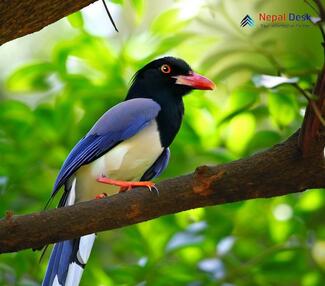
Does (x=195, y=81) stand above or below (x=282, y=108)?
above

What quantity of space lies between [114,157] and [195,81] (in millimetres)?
611

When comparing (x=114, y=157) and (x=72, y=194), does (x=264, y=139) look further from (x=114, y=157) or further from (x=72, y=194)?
(x=72, y=194)

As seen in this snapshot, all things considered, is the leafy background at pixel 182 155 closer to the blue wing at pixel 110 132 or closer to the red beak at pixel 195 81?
the red beak at pixel 195 81

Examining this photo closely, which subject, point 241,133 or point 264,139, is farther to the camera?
point 241,133

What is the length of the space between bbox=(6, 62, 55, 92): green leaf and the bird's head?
1.63 ft

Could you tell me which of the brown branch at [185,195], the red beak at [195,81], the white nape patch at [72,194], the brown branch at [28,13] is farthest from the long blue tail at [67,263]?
the brown branch at [28,13]

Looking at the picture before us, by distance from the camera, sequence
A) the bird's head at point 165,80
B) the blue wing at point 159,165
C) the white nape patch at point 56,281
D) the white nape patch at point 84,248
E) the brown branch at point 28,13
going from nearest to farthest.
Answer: the brown branch at point 28,13 → the white nape patch at point 56,281 → the white nape patch at point 84,248 → the blue wing at point 159,165 → the bird's head at point 165,80

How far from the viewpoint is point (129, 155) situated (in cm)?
369

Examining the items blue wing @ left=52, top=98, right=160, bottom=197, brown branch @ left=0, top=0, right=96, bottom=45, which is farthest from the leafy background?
brown branch @ left=0, top=0, right=96, bottom=45

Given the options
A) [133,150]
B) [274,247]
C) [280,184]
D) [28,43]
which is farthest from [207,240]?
[28,43]

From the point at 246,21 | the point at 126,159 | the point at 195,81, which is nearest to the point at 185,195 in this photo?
the point at 126,159

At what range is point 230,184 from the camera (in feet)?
9.43

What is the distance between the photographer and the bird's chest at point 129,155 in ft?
12.1

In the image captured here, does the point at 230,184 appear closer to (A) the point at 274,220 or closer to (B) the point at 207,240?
(B) the point at 207,240
